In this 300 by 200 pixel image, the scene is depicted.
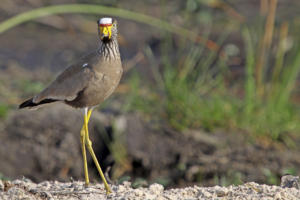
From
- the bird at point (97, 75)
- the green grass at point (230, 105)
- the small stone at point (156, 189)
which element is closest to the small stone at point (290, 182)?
the small stone at point (156, 189)

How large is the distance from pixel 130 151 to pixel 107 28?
8.32 feet

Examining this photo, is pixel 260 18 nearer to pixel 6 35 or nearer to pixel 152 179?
pixel 152 179

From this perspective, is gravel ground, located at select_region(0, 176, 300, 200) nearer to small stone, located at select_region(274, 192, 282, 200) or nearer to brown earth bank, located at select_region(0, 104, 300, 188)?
small stone, located at select_region(274, 192, 282, 200)

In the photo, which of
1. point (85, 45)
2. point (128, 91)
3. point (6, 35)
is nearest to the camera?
point (128, 91)

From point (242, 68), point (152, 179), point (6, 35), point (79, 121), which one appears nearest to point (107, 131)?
point (79, 121)

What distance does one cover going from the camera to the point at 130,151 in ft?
17.4

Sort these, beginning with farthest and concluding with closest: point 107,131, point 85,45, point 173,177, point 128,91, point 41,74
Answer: point 85,45
point 41,74
point 128,91
point 107,131
point 173,177

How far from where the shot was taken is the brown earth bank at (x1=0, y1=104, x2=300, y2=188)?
16.9ft

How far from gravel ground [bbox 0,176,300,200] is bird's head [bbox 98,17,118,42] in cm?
84

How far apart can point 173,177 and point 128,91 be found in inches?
53.9

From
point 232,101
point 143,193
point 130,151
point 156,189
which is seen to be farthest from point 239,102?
point 143,193

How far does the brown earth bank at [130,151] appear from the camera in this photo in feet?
16.9

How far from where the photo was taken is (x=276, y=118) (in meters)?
5.38

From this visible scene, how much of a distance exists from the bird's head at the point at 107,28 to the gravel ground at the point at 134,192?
844 mm
